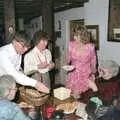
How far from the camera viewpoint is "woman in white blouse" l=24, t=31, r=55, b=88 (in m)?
3.07

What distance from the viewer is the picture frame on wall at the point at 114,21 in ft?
12.8

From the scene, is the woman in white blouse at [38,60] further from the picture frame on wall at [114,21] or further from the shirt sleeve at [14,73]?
the picture frame on wall at [114,21]

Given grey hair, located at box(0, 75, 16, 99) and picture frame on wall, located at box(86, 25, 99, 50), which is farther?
picture frame on wall, located at box(86, 25, 99, 50)

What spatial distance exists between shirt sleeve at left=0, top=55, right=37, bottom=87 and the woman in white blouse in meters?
0.45

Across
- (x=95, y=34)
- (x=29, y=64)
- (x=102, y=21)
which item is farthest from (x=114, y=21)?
(x=29, y=64)

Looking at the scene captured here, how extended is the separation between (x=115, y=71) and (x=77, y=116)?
757 millimetres

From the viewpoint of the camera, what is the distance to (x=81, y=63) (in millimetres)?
3307

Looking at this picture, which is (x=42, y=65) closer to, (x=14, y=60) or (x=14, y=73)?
(x=14, y=60)

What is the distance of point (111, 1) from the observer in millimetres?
3967

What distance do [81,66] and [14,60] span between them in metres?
0.86

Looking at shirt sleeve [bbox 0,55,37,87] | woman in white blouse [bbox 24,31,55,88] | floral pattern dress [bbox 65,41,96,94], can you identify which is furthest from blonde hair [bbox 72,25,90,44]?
shirt sleeve [bbox 0,55,37,87]

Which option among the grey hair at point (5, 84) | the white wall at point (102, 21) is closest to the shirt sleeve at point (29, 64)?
the grey hair at point (5, 84)

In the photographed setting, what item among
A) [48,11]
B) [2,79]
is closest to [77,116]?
[2,79]

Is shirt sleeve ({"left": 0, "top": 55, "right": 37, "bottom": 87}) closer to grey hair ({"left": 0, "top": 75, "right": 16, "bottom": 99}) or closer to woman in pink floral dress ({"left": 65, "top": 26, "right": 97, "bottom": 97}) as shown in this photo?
grey hair ({"left": 0, "top": 75, "right": 16, "bottom": 99})
